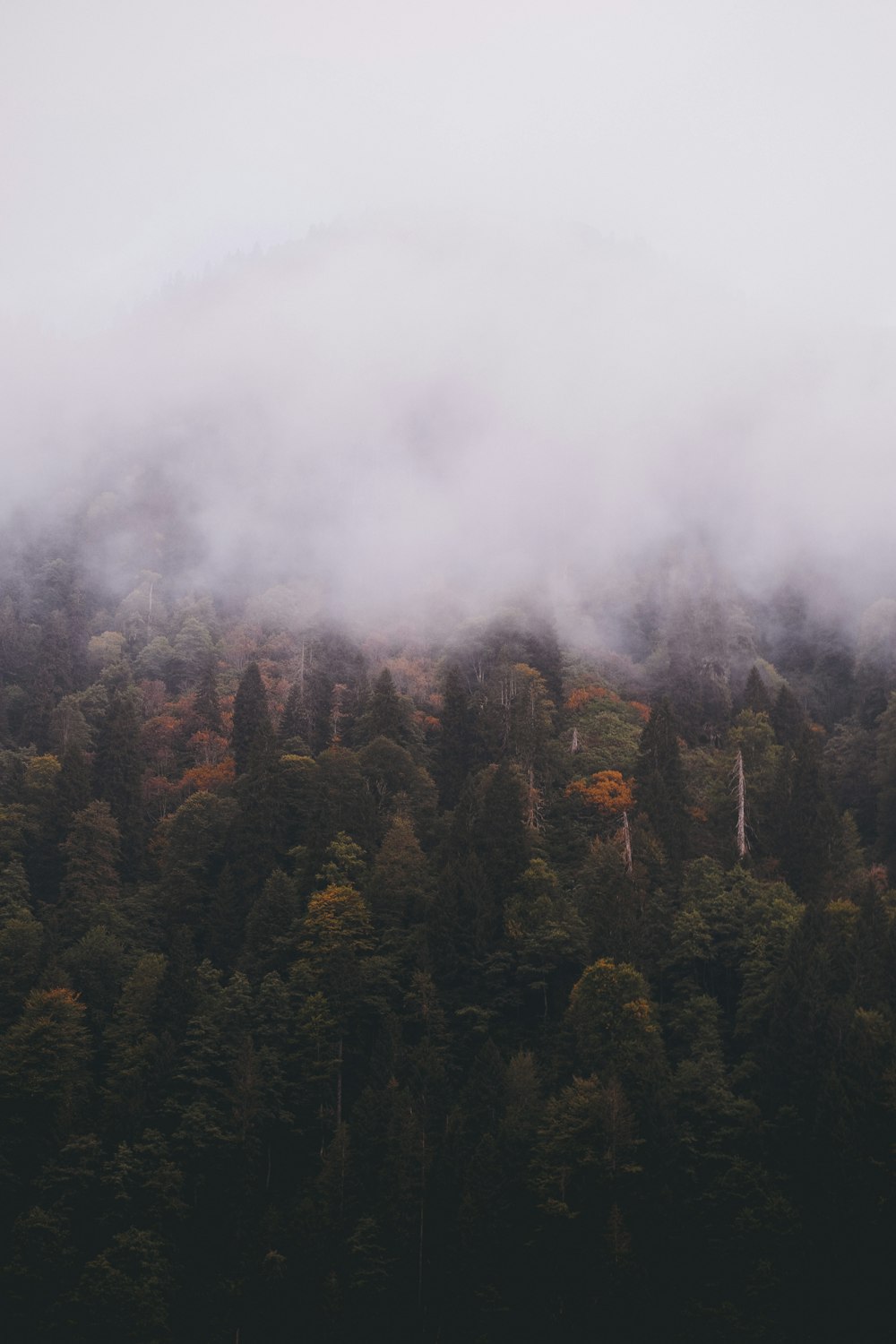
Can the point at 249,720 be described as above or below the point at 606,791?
above

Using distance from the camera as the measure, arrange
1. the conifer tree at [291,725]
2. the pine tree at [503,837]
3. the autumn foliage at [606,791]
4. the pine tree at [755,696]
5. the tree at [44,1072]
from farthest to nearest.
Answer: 1. the pine tree at [755,696]
2. the conifer tree at [291,725]
3. the autumn foliage at [606,791]
4. the pine tree at [503,837]
5. the tree at [44,1072]

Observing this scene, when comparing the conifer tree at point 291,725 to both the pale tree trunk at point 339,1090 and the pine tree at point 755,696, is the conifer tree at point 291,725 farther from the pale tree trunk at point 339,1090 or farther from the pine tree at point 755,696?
the pine tree at point 755,696

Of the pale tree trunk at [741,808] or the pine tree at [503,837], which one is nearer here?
the pine tree at [503,837]

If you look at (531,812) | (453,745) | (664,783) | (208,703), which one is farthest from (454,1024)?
(208,703)

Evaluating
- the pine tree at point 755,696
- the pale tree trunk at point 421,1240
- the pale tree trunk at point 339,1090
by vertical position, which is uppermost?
the pine tree at point 755,696

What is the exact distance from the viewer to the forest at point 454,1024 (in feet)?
238

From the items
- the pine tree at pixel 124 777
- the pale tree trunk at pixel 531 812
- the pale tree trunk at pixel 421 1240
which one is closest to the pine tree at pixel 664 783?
the pale tree trunk at pixel 531 812

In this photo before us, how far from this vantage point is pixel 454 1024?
88000 mm

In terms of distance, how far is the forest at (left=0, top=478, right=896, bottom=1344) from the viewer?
72.7 metres

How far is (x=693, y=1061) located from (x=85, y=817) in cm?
5007

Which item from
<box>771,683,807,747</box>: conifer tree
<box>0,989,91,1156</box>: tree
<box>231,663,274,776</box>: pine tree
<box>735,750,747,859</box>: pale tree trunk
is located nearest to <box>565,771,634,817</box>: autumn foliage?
<box>735,750,747,859</box>: pale tree trunk

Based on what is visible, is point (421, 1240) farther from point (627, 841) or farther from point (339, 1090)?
point (627, 841)

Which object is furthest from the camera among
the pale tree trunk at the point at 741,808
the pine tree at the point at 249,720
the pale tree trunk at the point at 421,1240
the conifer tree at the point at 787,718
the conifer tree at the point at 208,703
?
the conifer tree at the point at 208,703

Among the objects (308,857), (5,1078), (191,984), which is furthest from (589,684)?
(5,1078)
